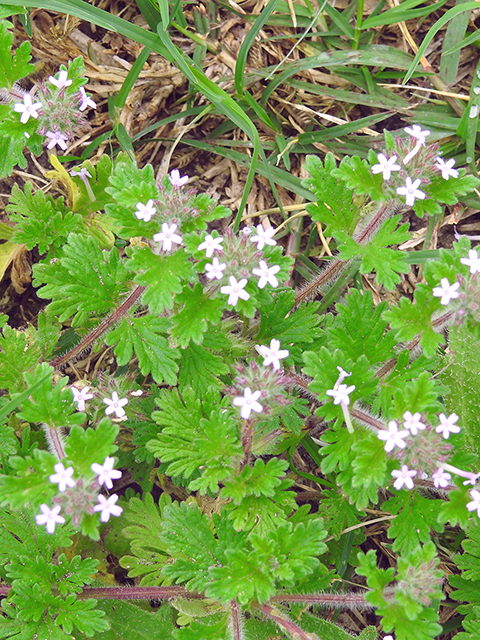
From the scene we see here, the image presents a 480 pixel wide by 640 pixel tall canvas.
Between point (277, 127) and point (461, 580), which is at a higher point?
point (277, 127)

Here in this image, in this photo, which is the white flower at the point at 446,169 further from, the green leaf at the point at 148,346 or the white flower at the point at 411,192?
the green leaf at the point at 148,346

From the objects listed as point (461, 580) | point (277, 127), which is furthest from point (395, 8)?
point (461, 580)

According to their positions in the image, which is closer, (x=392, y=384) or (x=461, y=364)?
(x=392, y=384)

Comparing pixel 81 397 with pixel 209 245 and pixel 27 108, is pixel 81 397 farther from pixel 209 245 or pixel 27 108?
pixel 27 108

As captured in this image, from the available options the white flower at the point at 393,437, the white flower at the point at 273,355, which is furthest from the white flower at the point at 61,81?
the white flower at the point at 393,437

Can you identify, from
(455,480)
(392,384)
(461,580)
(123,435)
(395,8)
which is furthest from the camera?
(395,8)

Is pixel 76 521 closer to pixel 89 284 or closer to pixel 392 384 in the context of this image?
pixel 89 284
